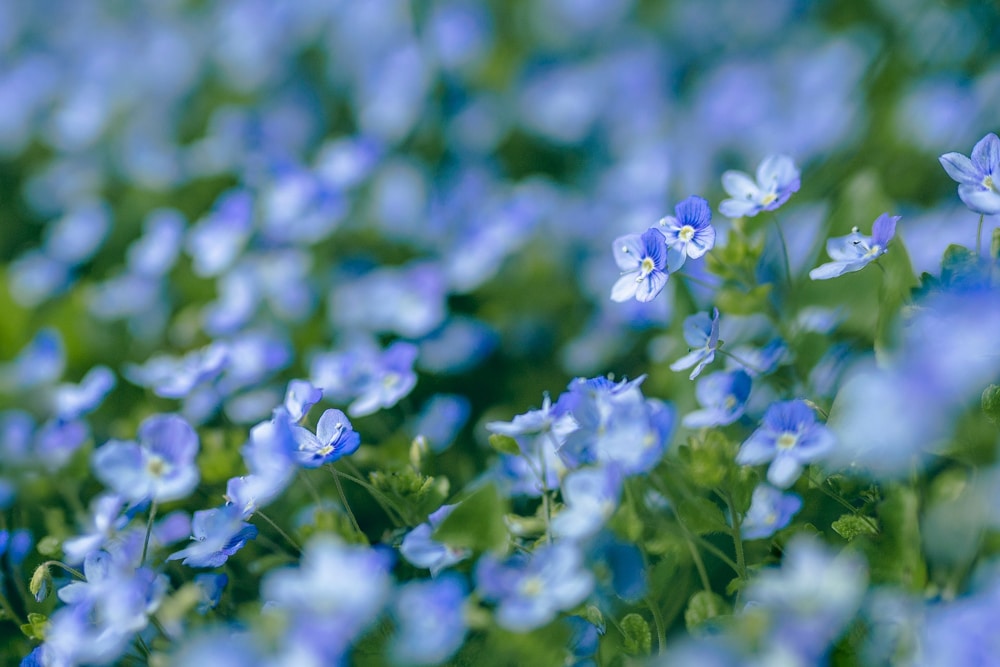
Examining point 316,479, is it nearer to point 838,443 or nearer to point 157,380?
point 157,380

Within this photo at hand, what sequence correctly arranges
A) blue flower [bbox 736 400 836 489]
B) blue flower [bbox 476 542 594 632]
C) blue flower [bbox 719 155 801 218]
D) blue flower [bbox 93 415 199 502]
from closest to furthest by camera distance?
1. blue flower [bbox 476 542 594 632]
2. blue flower [bbox 736 400 836 489]
3. blue flower [bbox 93 415 199 502]
4. blue flower [bbox 719 155 801 218]

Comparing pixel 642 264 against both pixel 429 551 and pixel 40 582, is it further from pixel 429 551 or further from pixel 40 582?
pixel 40 582

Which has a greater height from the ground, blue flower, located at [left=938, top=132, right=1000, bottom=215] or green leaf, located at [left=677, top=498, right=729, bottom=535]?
blue flower, located at [left=938, top=132, right=1000, bottom=215]

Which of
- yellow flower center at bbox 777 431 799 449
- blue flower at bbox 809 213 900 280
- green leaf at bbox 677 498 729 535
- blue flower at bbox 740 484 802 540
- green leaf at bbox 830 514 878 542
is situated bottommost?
green leaf at bbox 830 514 878 542

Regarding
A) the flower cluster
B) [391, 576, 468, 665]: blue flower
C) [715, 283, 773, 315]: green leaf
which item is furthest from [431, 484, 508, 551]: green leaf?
[715, 283, 773, 315]: green leaf

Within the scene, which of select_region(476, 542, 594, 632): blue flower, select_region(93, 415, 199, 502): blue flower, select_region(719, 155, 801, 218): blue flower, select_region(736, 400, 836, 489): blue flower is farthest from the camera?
select_region(719, 155, 801, 218): blue flower

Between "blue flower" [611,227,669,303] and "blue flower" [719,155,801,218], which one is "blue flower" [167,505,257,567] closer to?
"blue flower" [611,227,669,303]

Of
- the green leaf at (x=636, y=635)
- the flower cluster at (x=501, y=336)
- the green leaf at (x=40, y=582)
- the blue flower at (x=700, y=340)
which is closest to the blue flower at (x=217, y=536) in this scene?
the flower cluster at (x=501, y=336)
